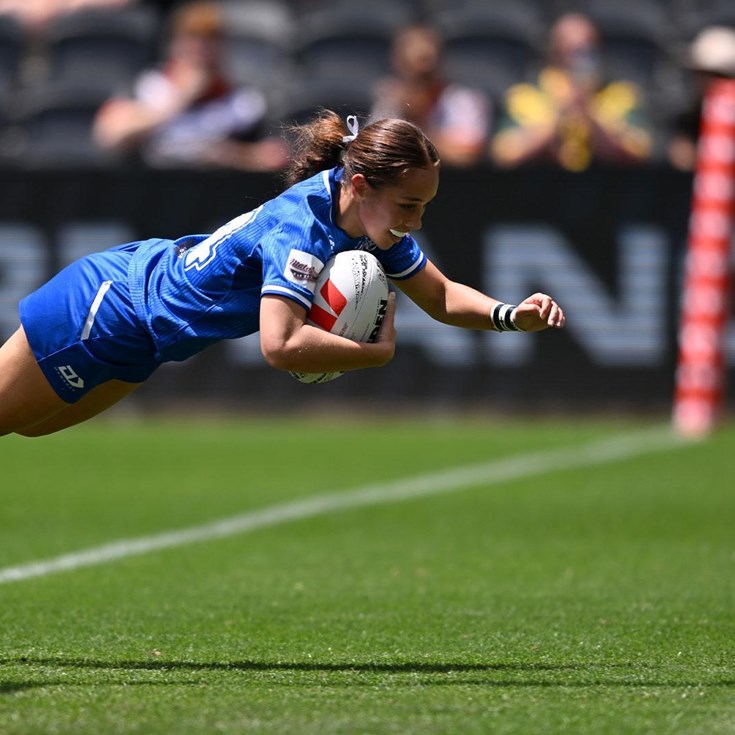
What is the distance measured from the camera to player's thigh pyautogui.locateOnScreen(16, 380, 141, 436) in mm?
6062

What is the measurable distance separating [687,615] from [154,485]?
5.60m

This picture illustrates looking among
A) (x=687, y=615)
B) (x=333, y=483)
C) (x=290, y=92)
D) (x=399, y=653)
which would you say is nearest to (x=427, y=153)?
(x=399, y=653)

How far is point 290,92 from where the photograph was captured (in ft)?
59.2

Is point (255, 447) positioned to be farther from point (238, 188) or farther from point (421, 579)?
point (421, 579)

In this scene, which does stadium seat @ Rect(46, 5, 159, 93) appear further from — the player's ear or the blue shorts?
the player's ear

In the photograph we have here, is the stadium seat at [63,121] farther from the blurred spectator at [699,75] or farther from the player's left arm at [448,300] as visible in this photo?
the player's left arm at [448,300]

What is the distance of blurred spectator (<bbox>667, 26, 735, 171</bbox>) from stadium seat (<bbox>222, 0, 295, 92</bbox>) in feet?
15.9

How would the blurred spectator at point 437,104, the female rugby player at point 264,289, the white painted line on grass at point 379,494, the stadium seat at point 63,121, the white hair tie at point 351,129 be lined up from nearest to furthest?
the female rugby player at point 264,289 < the white hair tie at point 351,129 < the white painted line on grass at point 379,494 < the blurred spectator at point 437,104 < the stadium seat at point 63,121

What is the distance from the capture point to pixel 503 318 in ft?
19.3

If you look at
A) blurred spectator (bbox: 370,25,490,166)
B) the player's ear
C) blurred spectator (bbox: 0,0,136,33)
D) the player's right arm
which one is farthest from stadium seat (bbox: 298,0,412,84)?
the player's right arm

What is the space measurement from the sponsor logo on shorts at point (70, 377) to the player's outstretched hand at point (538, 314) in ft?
5.31

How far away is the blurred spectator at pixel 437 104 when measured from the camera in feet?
49.4

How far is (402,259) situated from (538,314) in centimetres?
61

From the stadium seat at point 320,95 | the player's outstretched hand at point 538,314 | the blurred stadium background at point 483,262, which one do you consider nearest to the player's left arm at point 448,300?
the player's outstretched hand at point 538,314
